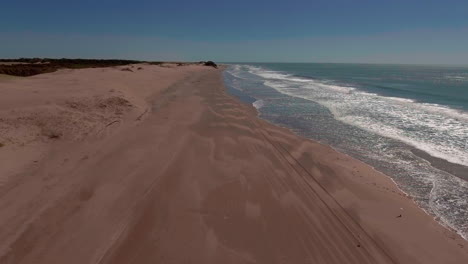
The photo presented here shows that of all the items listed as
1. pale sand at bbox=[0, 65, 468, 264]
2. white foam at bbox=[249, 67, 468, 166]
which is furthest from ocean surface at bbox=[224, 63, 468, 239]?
pale sand at bbox=[0, 65, 468, 264]

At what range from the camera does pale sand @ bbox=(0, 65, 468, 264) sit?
16.5 ft

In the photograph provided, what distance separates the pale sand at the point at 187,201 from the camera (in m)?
5.02

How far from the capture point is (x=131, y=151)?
31.0 ft

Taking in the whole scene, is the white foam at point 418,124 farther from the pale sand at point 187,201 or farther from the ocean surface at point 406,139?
the pale sand at point 187,201

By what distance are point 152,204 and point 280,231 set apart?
259 cm

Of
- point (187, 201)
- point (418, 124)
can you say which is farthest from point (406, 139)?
point (187, 201)

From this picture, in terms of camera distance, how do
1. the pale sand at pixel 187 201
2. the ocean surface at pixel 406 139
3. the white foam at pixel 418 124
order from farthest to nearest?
the white foam at pixel 418 124 → the ocean surface at pixel 406 139 → the pale sand at pixel 187 201

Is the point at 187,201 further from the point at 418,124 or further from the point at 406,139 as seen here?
the point at 418,124

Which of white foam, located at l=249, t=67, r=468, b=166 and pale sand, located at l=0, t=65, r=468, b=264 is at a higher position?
pale sand, located at l=0, t=65, r=468, b=264

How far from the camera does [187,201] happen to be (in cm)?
662

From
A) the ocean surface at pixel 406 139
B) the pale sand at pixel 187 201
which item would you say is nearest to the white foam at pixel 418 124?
the ocean surface at pixel 406 139

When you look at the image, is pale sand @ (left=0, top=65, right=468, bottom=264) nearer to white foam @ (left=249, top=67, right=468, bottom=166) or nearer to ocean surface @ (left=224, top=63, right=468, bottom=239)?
ocean surface @ (left=224, top=63, right=468, bottom=239)

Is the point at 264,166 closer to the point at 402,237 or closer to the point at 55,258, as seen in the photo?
the point at 402,237

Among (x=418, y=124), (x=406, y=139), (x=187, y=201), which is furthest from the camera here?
(x=418, y=124)
